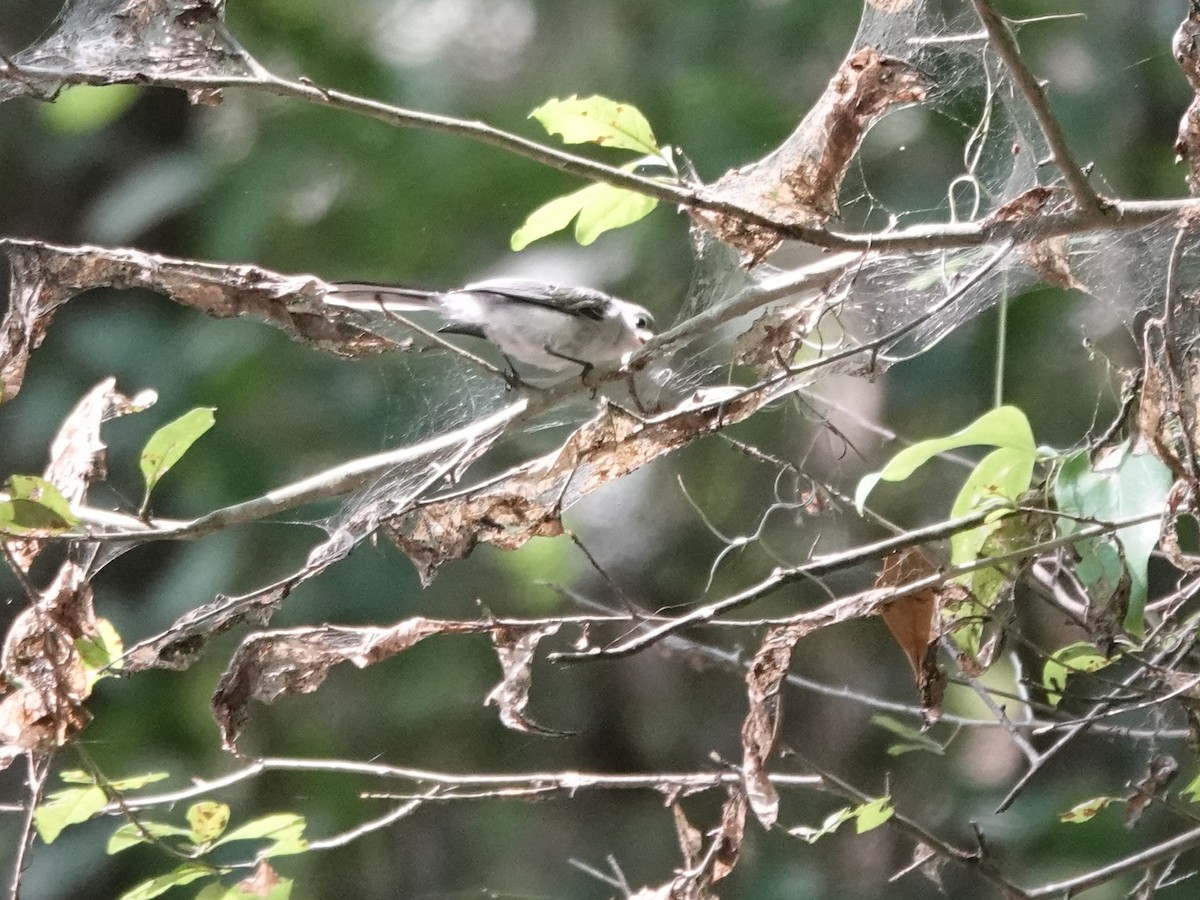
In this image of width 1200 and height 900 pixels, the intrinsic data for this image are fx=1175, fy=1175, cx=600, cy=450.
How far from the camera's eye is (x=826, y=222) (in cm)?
133

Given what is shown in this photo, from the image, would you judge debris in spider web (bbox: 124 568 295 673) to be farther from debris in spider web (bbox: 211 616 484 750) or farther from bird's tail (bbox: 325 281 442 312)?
bird's tail (bbox: 325 281 442 312)

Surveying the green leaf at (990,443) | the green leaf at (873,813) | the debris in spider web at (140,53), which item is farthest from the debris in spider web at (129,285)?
the green leaf at (873,813)

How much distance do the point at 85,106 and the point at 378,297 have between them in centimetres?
148

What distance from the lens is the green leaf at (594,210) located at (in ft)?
4.12

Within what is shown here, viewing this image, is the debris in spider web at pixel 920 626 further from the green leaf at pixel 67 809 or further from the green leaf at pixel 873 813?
the green leaf at pixel 67 809

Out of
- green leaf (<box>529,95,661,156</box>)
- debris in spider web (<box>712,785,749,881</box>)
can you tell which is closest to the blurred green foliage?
green leaf (<box>529,95,661,156</box>)

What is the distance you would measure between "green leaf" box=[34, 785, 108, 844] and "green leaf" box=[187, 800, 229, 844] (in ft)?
0.35

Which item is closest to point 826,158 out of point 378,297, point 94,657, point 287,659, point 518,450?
point 378,297

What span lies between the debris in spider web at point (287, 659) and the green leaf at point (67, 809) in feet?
0.66

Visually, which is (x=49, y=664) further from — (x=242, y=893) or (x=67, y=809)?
(x=242, y=893)

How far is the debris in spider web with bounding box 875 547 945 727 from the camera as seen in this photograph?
1238 millimetres

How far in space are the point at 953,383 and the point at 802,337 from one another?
1305 millimetres

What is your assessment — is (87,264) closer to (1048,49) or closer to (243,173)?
(243,173)

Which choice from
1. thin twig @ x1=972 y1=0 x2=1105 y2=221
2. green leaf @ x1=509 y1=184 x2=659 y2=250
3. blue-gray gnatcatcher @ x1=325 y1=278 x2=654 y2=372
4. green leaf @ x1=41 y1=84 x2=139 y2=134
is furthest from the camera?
green leaf @ x1=41 y1=84 x2=139 y2=134
